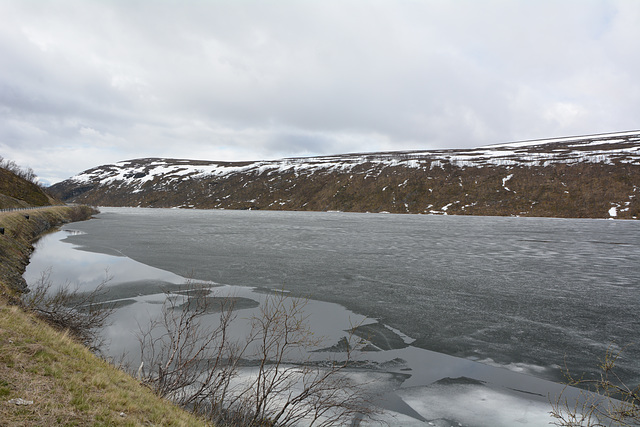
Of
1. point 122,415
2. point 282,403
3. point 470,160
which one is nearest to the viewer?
point 122,415

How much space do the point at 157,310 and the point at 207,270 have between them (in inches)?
320

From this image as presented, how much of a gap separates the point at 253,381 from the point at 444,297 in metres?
11.6

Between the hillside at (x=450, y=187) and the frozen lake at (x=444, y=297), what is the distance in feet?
255

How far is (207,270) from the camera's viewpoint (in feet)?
79.6

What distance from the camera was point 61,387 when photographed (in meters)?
6.82

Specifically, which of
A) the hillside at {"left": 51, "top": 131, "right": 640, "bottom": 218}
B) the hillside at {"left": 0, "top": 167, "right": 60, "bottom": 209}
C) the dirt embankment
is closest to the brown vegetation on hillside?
the hillside at {"left": 51, "top": 131, "right": 640, "bottom": 218}

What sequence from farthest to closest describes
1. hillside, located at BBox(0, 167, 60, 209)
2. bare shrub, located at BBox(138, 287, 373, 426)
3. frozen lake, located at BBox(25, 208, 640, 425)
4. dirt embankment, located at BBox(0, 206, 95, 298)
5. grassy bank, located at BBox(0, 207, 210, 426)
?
hillside, located at BBox(0, 167, 60, 209), dirt embankment, located at BBox(0, 206, 95, 298), frozen lake, located at BBox(25, 208, 640, 425), bare shrub, located at BBox(138, 287, 373, 426), grassy bank, located at BBox(0, 207, 210, 426)

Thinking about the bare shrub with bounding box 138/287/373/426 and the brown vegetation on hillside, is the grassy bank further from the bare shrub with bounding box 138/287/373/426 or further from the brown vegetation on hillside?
the brown vegetation on hillside

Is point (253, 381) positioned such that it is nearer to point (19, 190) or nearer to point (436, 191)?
point (19, 190)

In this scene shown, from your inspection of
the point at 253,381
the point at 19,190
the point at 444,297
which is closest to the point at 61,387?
the point at 253,381

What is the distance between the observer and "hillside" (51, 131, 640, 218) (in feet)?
351

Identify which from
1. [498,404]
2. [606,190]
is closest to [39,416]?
[498,404]

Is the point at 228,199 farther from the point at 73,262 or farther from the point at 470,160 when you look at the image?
the point at 73,262

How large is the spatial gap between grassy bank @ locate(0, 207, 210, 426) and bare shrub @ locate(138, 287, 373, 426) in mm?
1041
